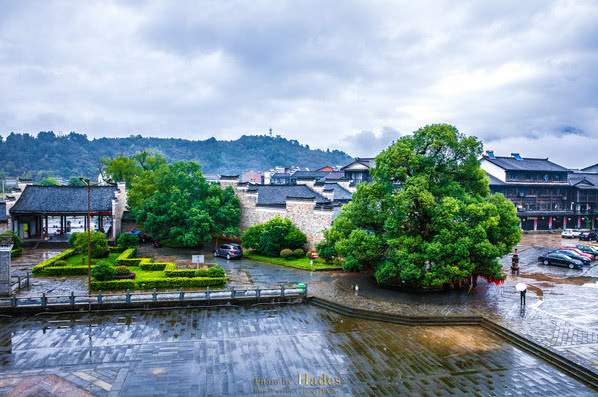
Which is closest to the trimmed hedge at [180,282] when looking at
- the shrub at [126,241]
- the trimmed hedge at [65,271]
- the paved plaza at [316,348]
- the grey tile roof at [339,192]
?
the paved plaza at [316,348]

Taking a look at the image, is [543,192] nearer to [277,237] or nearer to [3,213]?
[277,237]

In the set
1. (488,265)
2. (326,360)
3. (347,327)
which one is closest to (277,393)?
(326,360)

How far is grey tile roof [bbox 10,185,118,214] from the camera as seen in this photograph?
133 ft

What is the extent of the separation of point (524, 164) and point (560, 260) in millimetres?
29037

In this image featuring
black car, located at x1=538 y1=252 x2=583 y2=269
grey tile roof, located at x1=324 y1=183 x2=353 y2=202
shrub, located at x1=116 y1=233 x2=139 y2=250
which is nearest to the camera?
black car, located at x1=538 y1=252 x2=583 y2=269

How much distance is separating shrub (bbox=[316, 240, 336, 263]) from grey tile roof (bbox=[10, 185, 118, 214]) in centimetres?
2356

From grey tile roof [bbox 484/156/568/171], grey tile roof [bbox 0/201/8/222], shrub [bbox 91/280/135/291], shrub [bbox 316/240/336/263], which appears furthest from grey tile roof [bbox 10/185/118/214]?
grey tile roof [bbox 484/156/568/171]

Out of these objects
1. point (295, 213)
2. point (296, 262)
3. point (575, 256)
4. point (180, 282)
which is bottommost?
point (296, 262)

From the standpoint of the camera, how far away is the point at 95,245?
32812 millimetres

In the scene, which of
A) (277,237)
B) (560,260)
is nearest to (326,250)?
(277,237)

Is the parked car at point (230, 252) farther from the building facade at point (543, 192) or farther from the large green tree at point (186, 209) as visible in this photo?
the building facade at point (543, 192)

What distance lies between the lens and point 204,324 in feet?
64.0

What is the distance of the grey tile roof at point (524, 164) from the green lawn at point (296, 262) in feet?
114

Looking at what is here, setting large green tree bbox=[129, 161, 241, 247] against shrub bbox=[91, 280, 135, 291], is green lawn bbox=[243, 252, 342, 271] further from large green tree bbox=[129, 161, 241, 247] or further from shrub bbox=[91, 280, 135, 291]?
shrub bbox=[91, 280, 135, 291]
